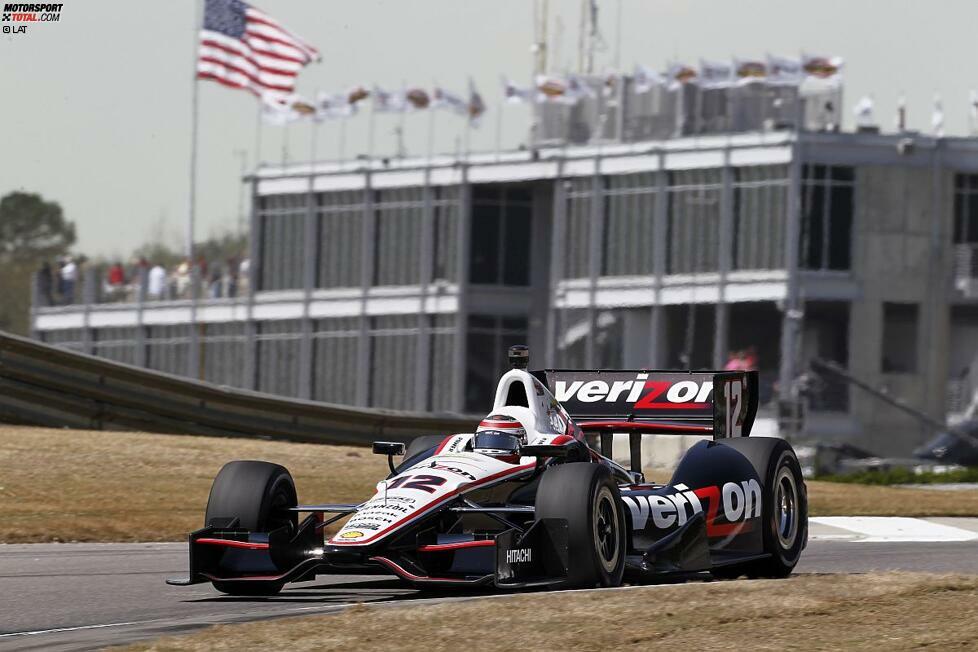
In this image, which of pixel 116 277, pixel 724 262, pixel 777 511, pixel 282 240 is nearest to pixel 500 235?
pixel 282 240

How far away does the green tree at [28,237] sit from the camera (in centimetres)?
9806

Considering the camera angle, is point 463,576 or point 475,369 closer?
point 463,576

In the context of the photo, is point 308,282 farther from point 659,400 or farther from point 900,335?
point 659,400

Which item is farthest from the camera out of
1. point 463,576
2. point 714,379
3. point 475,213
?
point 475,213

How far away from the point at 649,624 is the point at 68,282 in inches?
2627

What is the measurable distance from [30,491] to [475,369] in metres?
44.2

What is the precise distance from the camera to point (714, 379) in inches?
560

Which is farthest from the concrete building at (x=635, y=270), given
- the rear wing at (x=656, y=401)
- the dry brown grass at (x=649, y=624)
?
the dry brown grass at (x=649, y=624)

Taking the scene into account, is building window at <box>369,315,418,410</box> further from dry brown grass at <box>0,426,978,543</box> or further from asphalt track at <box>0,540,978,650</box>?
asphalt track at <box>0,540,978,650</box>

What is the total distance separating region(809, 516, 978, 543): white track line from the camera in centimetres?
1828

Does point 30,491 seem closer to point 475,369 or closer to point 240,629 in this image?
point 240,629

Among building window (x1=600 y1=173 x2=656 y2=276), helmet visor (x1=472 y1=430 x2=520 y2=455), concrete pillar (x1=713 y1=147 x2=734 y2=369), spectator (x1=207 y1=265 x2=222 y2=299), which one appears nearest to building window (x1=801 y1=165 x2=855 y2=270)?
concrete pillar (x1=713 y1=147 x2=734 y2=369)

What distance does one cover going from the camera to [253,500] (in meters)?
12.2

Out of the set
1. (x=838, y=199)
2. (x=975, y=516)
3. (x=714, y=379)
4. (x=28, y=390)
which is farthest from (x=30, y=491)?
(x=838, y=199)
